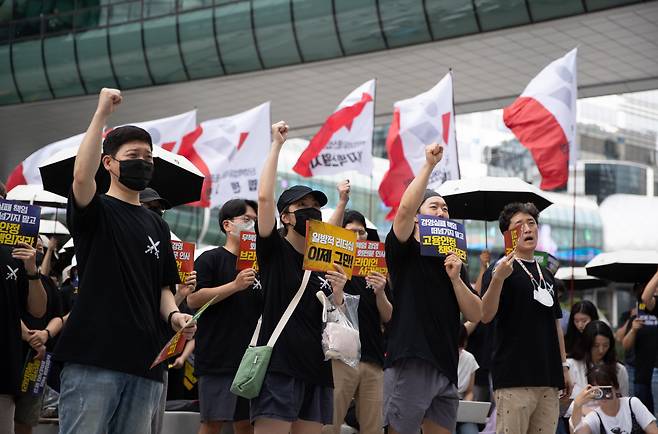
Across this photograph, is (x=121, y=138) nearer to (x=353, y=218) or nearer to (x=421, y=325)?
(x=421, y=325)

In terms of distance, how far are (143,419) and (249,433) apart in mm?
2348

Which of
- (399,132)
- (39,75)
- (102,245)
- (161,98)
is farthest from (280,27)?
(102,245)

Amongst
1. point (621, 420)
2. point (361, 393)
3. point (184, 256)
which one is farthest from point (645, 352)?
point (184, 256)

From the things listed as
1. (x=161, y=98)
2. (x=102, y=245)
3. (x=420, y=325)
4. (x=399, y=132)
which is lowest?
(x=420, y=325)

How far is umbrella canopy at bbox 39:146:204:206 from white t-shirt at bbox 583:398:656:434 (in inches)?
142

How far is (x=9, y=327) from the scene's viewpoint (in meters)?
6.11

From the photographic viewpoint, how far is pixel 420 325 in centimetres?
601

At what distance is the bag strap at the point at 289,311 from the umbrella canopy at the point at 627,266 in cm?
685

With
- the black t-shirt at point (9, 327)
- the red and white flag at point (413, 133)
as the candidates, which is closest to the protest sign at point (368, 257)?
the black t-shirt at point (9, 327)

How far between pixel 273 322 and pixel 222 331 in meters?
1.39

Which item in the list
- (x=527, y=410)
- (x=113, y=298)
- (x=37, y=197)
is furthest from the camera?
(x=37, y=197)

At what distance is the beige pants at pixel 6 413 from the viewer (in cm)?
620

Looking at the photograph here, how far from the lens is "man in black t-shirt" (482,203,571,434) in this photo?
6.45 metres

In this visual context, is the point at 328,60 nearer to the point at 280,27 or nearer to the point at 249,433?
the point at 280,27
